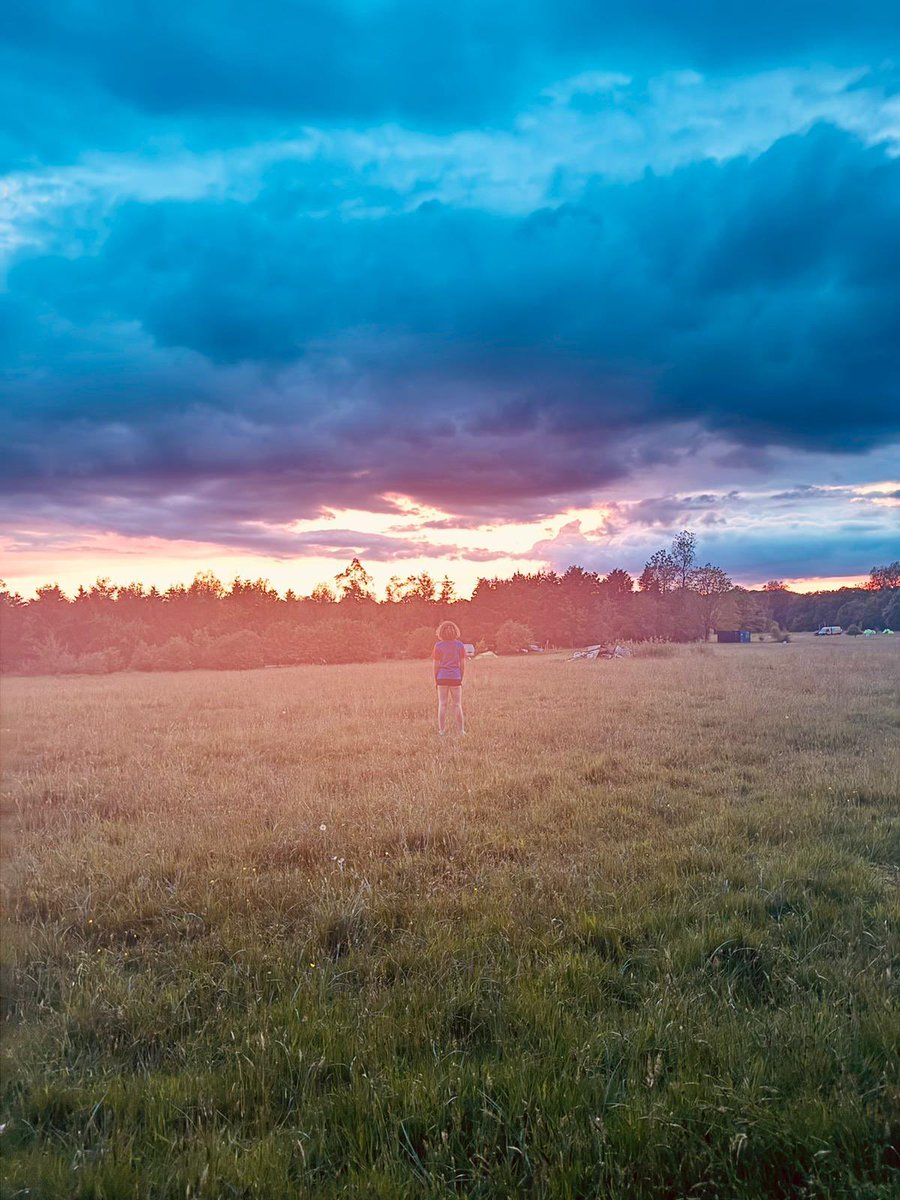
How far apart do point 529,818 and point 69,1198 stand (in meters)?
6.37

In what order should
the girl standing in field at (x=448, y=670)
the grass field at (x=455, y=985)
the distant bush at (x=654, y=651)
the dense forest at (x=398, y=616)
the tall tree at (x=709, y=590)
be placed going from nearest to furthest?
the grass field at (x=455, y=985) → the girl standing in field at (x=448, y=670) → the distant bush at (x=654, y=651) → the dense forest at (x=398, y=616) → the tall tree at (x=709, y=590)

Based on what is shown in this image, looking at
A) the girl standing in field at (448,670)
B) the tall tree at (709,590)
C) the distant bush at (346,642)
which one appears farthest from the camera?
the tall tree at (709,590)

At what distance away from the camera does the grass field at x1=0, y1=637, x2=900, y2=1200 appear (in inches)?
128

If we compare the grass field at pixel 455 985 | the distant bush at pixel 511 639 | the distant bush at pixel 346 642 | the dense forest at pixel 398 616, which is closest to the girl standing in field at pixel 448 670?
the grass field at pixel 455 985

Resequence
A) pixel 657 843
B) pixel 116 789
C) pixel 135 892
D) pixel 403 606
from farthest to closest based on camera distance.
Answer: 1. pixel 403 606
2. pixel 116 789
3. pixel 657 843
4. pixel 135 892

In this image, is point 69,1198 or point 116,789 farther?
point 116,789

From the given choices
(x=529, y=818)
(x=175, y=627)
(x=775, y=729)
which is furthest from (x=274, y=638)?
(x=529, y=818)

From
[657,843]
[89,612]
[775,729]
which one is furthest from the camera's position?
[89,612]

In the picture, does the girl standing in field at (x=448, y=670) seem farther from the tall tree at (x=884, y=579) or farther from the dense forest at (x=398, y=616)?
the tall tree at (x=884, y=579)

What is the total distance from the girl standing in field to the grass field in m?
4.44

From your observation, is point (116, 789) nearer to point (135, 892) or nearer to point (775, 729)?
point (135, 892)

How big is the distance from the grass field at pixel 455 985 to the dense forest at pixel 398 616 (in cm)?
2427

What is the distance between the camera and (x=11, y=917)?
604 cm

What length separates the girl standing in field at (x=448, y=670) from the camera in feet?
51.7
